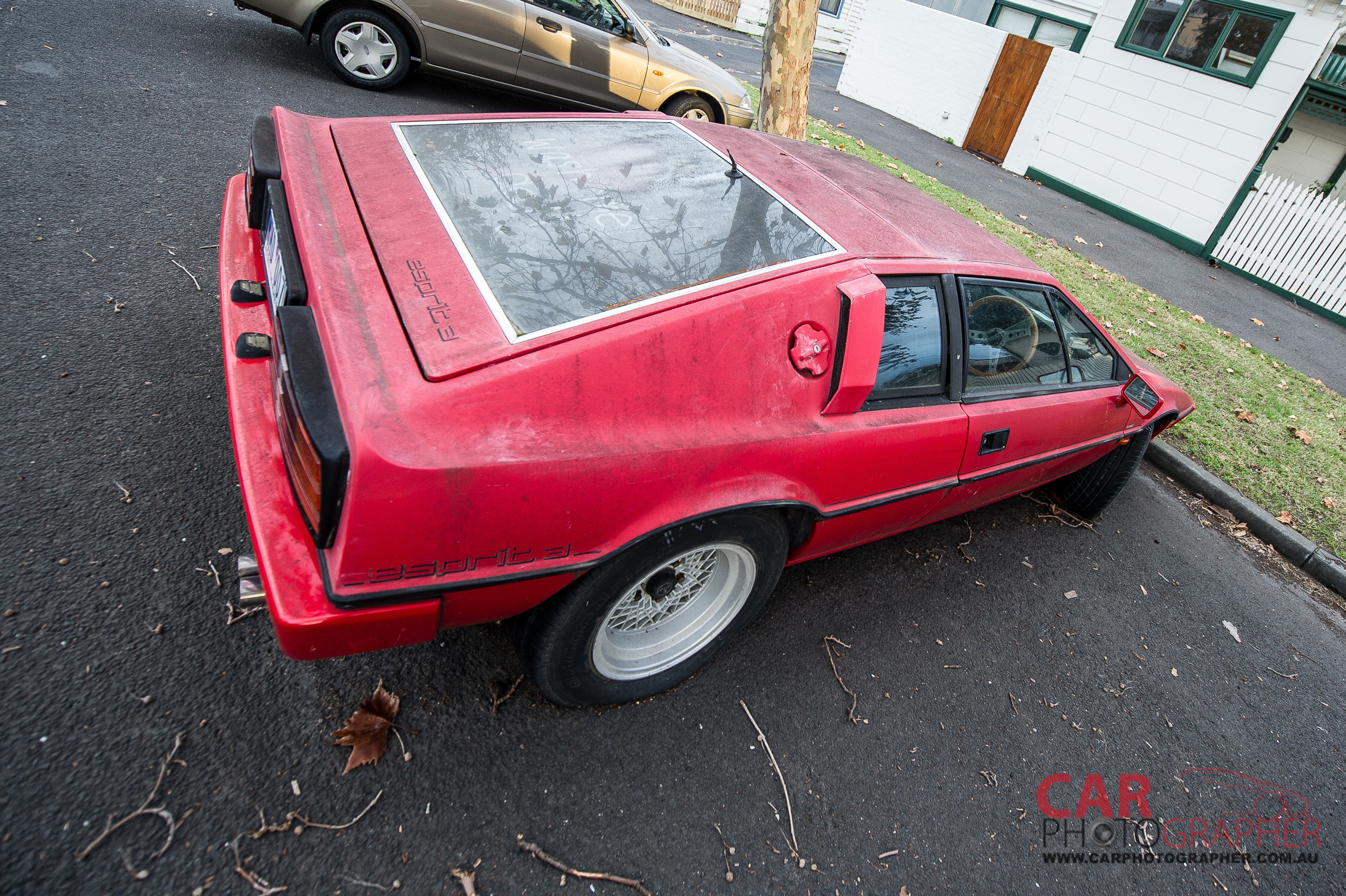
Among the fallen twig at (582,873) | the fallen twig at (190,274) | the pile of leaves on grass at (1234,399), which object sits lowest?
the fallen twig at (582,873)

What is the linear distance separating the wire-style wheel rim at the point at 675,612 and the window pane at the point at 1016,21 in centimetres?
1450

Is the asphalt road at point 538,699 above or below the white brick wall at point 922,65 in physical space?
below

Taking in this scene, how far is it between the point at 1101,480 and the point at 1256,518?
4.87ft

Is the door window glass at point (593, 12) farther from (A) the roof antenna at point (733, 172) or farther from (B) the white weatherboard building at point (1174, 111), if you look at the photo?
(B) the white weatherboard building at point (1174, 111)

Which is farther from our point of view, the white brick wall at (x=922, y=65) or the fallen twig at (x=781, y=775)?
the white brick wall at (x=922, y=65)

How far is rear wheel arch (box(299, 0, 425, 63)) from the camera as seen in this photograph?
569cm

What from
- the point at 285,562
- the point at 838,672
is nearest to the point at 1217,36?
the point at 838,672

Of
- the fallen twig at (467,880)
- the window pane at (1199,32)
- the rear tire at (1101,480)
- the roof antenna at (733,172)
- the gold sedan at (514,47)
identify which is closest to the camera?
the fallen twig at (467,880)

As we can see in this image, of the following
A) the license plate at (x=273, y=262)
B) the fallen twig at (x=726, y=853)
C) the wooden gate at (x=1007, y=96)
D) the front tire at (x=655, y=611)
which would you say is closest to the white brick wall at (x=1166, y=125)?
the wooden gate at (x=1007, y=96)

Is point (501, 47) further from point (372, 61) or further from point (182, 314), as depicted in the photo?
point (182, 314)

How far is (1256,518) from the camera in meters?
4.20

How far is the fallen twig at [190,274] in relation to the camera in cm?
333

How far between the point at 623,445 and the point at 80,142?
182 inches

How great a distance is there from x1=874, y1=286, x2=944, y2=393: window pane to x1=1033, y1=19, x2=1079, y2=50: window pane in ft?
43.3
